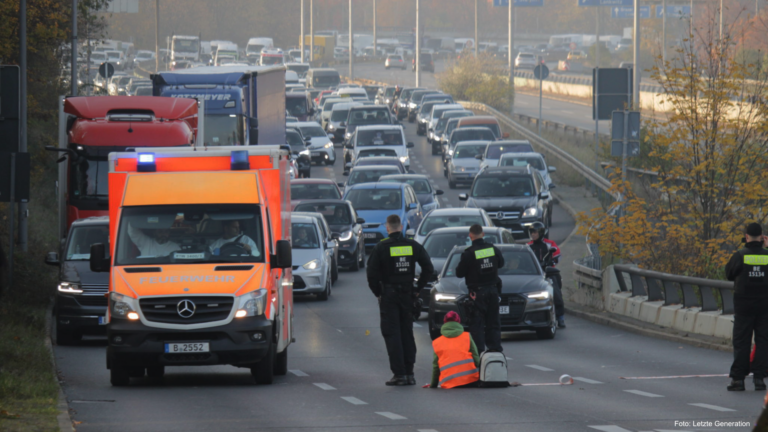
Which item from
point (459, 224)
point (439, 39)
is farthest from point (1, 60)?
point (439, 39)

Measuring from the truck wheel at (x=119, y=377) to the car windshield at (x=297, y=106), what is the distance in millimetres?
48060

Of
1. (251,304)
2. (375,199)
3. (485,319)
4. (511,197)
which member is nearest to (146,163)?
(251,304)

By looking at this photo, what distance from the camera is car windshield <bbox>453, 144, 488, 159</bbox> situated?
43.5 m

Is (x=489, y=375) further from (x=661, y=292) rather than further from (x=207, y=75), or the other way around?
(x=207, y=75)

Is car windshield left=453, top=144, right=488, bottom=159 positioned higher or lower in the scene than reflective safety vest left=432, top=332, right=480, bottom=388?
higher

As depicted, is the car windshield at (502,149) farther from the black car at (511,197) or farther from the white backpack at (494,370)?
the white backpack at (494,370)

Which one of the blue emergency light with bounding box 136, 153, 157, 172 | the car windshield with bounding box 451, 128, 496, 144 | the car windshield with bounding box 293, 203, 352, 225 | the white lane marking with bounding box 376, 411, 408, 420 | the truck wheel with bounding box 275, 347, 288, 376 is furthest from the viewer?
the car windshield with bounding box 451, 128, 496, 144

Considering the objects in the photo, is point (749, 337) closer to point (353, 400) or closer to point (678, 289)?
point (353, 400)

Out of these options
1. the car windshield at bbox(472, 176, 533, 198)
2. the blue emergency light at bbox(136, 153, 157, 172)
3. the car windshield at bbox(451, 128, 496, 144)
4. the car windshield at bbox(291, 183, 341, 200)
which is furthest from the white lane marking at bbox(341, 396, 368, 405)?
the car windshield at bbox(451, 128, 496, 144)

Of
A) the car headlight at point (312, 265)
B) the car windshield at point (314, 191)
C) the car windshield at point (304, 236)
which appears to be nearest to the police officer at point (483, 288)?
the car headlight at point (312, 265)

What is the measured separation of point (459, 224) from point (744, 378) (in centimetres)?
1406

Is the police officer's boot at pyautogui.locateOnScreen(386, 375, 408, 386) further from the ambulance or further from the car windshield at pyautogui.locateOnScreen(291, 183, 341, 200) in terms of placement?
the car windshield at pyautogui.locateOnScreen(291, 183, 341, 200)

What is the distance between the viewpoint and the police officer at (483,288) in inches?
572

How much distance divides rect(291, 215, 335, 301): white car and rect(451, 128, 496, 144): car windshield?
23987 mm
